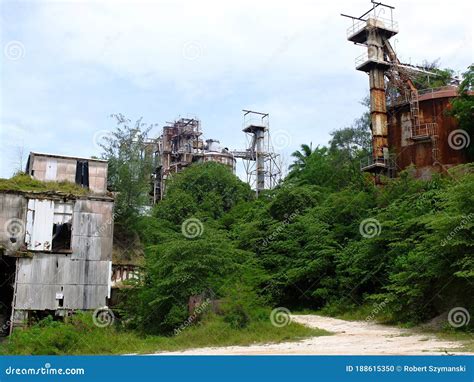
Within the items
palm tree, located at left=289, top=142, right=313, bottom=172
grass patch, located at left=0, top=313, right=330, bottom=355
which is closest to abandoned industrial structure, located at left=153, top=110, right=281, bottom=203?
palm tree, located at left=289, top=142, right=313, bottom=172

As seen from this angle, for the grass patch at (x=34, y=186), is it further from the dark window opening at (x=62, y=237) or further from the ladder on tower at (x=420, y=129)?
the ladder on tower at (x=420, y=129)

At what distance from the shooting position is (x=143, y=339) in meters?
19.7

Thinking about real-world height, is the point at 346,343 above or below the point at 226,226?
below

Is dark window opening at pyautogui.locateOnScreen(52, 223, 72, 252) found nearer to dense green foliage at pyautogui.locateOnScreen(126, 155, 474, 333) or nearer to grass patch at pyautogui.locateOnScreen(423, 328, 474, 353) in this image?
dense green foliage at pyautogui.locateOnScreen(126, 155, 474, 333)

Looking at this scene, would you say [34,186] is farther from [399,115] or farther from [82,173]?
[399,115]

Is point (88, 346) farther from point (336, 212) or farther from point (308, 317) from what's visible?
point (336, 212)

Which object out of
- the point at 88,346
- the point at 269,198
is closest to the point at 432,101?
the point at 269,198

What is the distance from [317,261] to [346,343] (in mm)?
10830

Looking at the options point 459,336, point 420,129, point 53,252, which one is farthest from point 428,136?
point 53,252

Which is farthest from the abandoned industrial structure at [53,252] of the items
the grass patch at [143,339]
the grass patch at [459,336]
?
the grass patch at [459,336]

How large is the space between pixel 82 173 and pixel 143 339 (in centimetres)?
1162

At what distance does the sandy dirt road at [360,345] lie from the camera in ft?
44.7

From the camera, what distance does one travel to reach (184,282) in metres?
20.8

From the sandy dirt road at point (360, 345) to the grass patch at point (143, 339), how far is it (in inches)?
38.7
